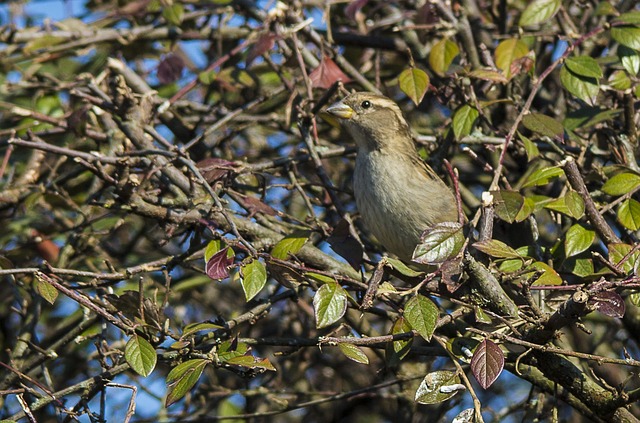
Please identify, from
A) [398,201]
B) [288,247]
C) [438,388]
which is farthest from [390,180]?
[438,388]

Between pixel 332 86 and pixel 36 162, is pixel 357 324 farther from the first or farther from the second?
pixel 36 162

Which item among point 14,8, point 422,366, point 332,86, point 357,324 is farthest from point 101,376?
point 14,8

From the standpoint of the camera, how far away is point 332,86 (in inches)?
140

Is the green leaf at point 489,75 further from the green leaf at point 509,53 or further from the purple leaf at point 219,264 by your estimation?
the purple leaf at point 219,264

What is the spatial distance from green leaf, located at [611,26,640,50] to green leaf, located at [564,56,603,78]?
0.17 meters

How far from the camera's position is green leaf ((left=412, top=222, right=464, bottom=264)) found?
2.46 metres

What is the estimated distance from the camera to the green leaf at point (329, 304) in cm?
244

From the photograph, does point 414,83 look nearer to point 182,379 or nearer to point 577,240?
point 577,240

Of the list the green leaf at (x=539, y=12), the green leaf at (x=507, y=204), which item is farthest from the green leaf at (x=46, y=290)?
the green leaf at (x=539, y=12)

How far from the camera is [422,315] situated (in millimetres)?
2391

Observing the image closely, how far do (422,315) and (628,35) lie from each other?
5.08 ft

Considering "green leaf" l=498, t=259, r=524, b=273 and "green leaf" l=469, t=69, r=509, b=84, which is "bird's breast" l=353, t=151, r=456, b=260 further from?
"green leaf" l=498, t=259, r=524, b=273

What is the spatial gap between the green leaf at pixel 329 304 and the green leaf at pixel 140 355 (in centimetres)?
49

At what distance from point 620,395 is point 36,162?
3.01 metres
